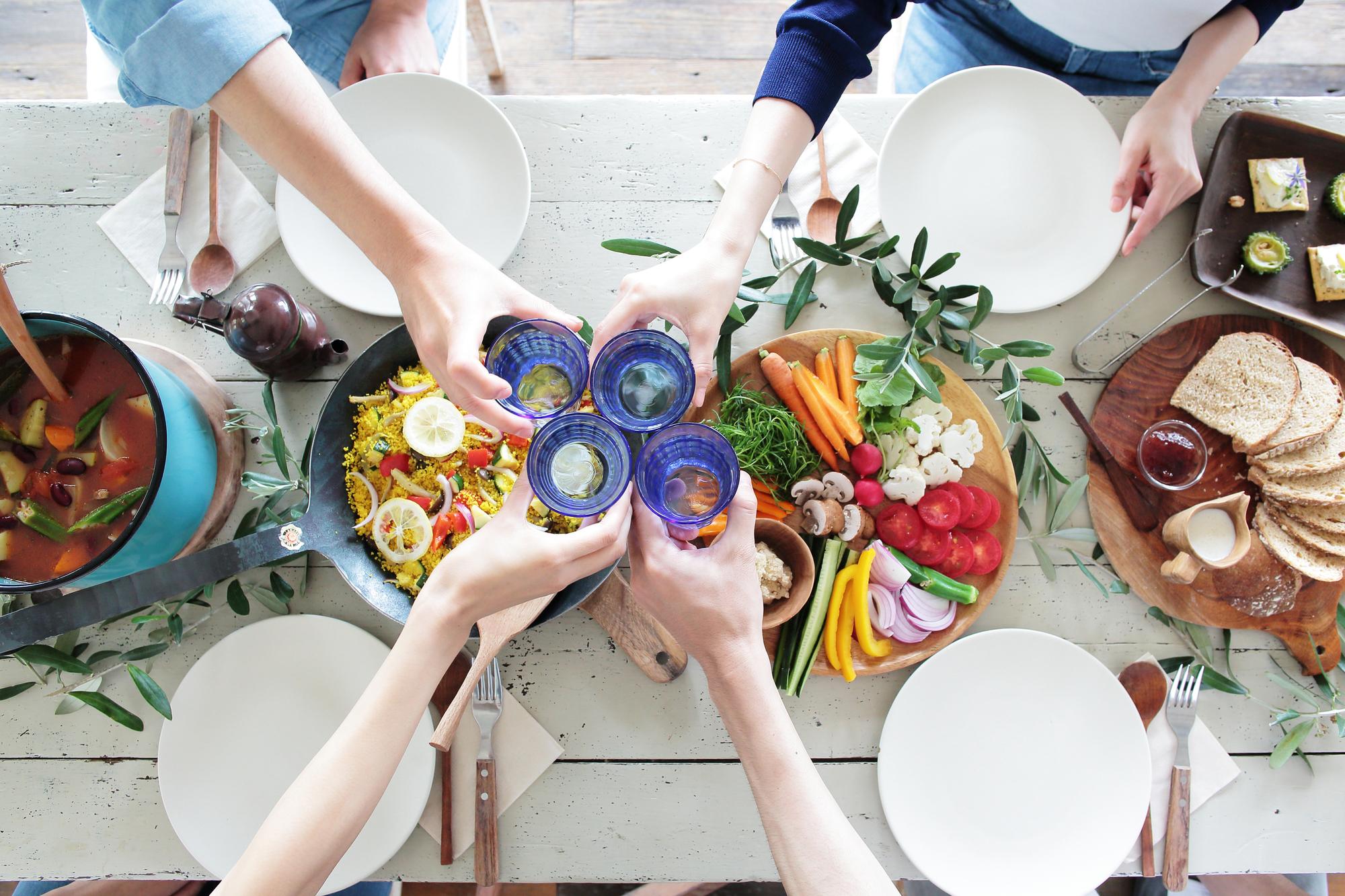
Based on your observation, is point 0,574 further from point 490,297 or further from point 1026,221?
point 1026,221

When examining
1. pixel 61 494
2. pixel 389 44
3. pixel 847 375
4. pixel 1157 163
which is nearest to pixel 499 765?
pixel 61 494

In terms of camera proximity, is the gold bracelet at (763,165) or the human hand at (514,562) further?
the gold bracelet at (763,165)

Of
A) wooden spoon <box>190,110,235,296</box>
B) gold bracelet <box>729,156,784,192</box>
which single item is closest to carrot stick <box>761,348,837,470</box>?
gold bracelet <box>729,156,784,192</box>

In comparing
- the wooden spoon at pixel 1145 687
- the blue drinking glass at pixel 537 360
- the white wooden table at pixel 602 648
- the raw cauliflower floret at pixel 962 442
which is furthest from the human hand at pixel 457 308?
the wooden spoon at pixel 1145 687

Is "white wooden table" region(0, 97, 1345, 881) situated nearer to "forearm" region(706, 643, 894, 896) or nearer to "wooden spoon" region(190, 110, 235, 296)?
"wooden spoon" region(190, 110, 235, 296)

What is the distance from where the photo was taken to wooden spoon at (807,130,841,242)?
1.55 m

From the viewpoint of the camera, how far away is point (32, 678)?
1.46 m

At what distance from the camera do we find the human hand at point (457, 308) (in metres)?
1.09

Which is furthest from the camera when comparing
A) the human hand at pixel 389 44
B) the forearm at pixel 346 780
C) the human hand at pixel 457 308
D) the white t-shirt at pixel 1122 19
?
the human hand at pixel 389 44

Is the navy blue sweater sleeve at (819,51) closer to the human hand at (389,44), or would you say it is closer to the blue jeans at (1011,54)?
the blue jeans at (1011,54)

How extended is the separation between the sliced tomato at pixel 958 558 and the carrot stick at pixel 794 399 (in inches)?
11.1

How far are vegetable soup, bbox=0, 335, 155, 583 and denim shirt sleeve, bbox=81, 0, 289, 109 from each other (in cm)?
48

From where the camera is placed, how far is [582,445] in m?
1.14

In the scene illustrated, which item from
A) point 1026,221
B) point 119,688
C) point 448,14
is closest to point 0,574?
point 119,688
